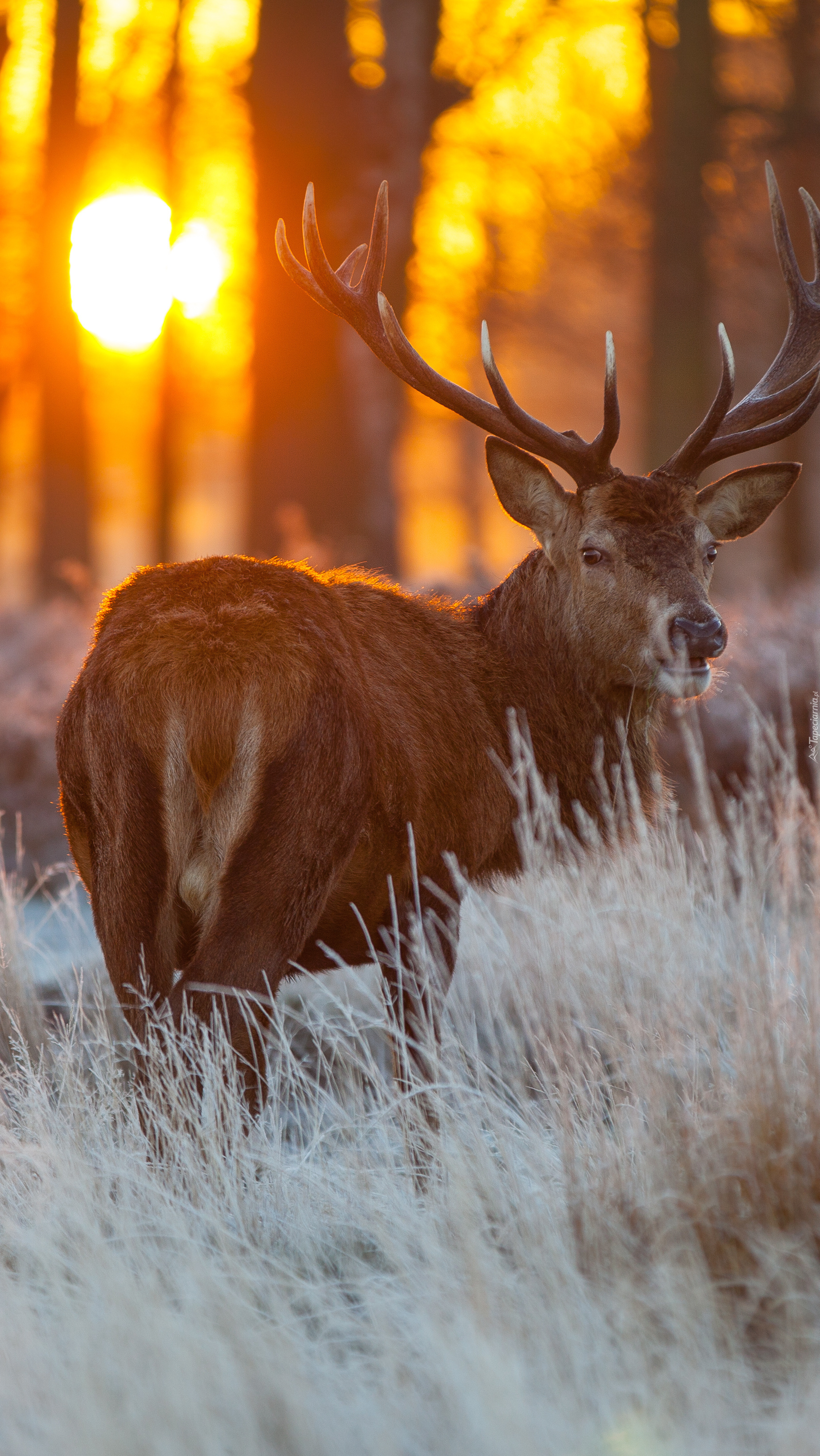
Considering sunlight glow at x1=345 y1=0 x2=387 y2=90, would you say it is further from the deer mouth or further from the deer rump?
the deer rump

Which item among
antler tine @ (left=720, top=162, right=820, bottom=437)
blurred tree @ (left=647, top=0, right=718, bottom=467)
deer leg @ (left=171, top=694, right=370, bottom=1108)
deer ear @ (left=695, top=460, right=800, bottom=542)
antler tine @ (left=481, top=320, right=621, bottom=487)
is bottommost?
deer leg @ (left=171, top=694, right=370, bottom=1108)

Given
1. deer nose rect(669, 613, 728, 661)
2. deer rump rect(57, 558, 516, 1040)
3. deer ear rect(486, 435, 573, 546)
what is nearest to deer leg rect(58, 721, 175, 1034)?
deer rump rect(57, 558, 516, 1040)

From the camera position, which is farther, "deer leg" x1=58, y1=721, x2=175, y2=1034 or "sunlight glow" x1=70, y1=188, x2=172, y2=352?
"sunlight glow" x1=70, y1=188, x2=172, y2=352

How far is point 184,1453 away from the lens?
1938 mm

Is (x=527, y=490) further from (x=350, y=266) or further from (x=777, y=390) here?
(x=350, y=266)

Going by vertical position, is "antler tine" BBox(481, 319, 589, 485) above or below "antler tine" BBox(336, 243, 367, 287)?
below

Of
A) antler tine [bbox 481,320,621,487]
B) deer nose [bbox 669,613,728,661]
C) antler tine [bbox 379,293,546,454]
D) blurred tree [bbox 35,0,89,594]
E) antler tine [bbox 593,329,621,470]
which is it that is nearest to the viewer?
deer nose [bbox 669,613,728,661]

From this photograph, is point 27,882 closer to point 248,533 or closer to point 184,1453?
point 184,1453

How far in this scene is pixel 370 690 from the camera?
3465 millimetres

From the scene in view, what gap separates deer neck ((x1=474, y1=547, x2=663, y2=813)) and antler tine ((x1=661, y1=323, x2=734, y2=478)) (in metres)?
0.55

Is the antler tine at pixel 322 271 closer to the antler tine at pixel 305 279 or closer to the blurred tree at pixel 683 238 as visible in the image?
the antler tine at pixel 305 279

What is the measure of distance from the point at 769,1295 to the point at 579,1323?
0.33 meters

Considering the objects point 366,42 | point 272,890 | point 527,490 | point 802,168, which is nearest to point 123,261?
point 366,42

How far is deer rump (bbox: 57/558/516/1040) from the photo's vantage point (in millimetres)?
2982
